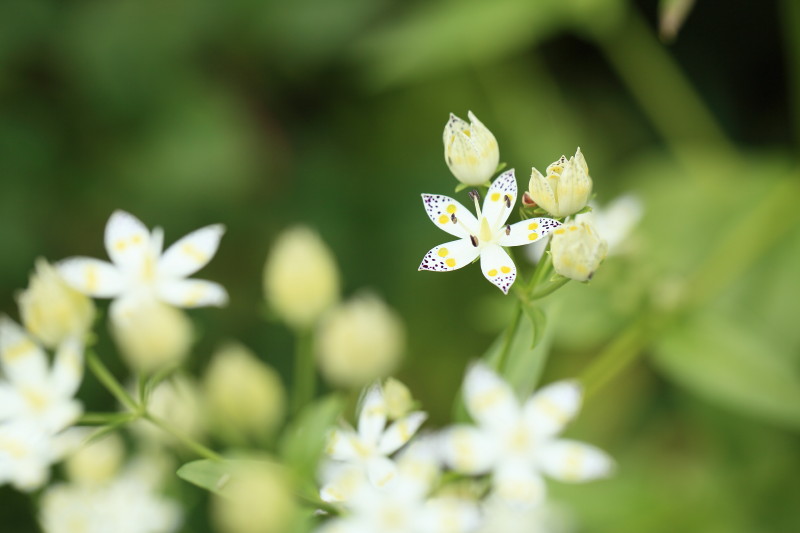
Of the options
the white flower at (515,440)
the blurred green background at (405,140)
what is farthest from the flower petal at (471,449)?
the blurred green background at (405,140)

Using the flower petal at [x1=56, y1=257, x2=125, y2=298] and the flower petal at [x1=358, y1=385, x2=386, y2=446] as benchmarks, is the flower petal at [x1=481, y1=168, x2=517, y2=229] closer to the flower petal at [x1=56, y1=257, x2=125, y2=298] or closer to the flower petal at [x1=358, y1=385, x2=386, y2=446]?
the flower petal at [x1=358, y1=385, x2=386, y2=446]

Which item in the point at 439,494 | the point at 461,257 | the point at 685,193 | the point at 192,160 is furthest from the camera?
the point at 192,160

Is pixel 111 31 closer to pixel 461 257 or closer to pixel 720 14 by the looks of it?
pixel 720 14

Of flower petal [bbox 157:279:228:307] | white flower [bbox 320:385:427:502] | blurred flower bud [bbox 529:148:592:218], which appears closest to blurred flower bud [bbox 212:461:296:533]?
white flower [bbox 320:385:427:502]

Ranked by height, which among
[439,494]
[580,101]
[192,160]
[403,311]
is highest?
[580,101]

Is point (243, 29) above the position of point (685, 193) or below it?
above

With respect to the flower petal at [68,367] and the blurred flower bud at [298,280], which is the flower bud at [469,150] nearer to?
the blurred flower bud at [298,280]

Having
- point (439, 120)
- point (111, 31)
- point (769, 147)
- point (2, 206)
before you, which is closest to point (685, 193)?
point (769, 147)
